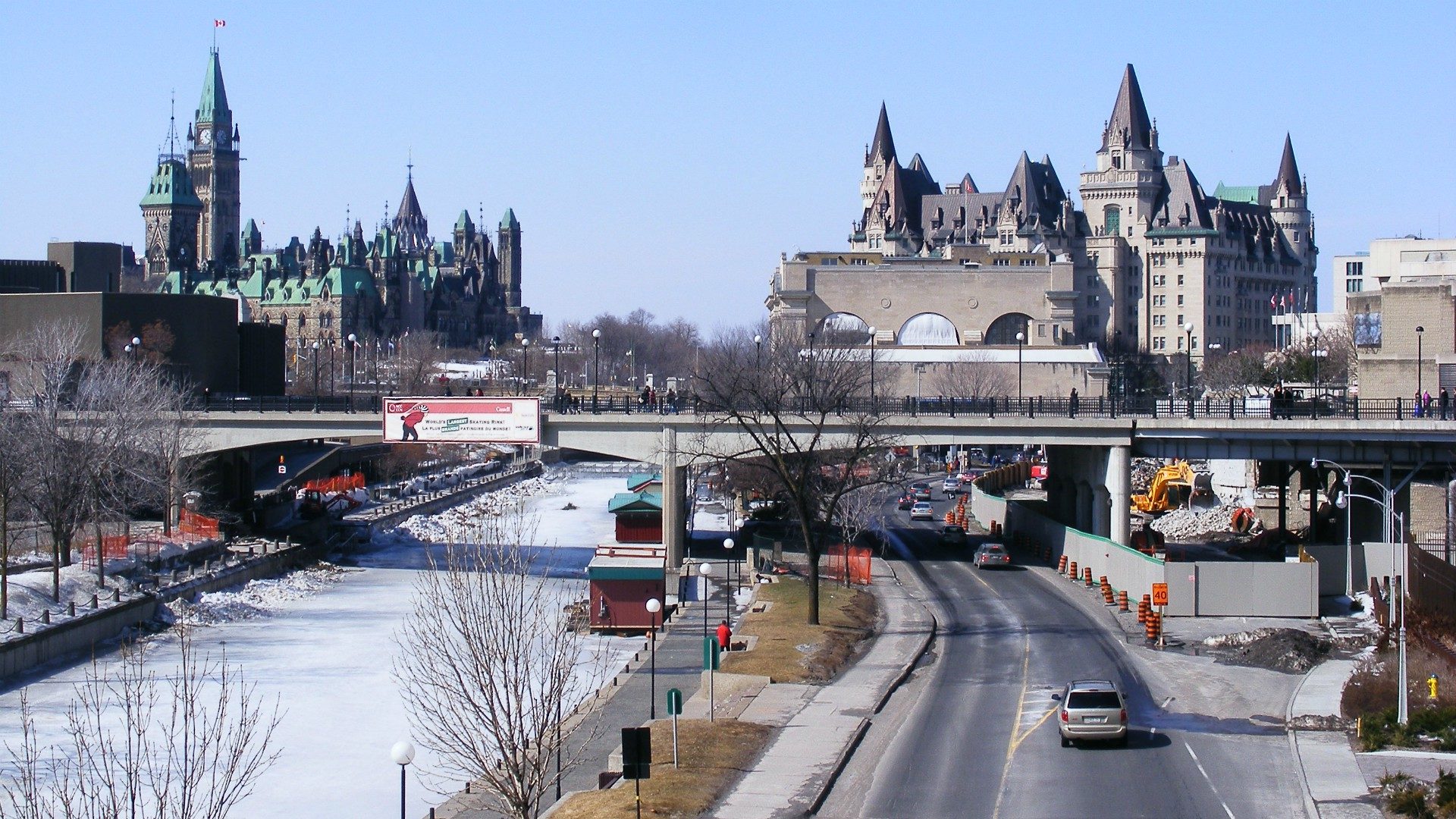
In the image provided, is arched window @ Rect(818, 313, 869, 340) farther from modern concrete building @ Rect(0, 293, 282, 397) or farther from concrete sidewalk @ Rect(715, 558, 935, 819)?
concrete sidewalk @ Rect(715, 558, 935, 819)

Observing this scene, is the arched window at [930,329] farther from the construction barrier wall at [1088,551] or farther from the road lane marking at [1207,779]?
the road lane marking at [1207,779]

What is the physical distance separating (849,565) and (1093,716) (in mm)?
25010

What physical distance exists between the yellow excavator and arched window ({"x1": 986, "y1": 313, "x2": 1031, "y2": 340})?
1396 inches

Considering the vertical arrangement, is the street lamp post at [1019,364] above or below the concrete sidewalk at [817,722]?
above

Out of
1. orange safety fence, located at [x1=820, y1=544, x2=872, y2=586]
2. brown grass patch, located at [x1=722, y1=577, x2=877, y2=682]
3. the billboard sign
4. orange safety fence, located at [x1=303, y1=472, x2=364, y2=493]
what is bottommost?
brown grass patch, located at [x1=722, y1=577, x2=877, y2=682]

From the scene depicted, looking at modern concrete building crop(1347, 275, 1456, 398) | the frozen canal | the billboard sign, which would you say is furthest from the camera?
modern concrete building crop(1347, 275, 1456, 398)

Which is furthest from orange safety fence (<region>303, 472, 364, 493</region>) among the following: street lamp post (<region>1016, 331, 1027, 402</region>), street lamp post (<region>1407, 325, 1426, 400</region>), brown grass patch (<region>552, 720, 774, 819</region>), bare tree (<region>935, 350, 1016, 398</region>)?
brown grass patch (<region>552, 720, 774, 819</region>)

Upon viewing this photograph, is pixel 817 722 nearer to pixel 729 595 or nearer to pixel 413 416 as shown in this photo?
pixel 729 595

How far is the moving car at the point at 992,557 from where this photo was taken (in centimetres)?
5647

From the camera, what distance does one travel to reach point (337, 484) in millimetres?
98375

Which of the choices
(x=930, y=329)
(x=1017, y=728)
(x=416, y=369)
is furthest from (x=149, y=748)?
(x=416, y=369)

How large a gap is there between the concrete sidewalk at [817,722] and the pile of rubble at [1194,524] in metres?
31.8

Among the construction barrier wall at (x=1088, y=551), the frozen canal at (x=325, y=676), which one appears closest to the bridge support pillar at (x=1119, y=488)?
the construction barrier wall at (x=1088, y=551)

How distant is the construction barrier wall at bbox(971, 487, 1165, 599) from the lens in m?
45.6
